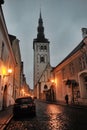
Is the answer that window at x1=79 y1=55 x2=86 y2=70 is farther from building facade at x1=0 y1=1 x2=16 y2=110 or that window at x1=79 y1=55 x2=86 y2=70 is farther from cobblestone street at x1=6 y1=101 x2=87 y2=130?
cobblestone street at x1=6 y1=101 x2=87 y2=130

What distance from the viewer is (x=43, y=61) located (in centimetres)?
8594

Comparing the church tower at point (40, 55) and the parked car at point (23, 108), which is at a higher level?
the church tower at point (40, 55)

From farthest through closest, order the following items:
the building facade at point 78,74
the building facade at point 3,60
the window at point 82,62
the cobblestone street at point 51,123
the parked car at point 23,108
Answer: the window at point 82,62
the building facade at point 78,74
the building facade at point 3,60
the parked car at point 23,108
the cobblestone street at point 51,123

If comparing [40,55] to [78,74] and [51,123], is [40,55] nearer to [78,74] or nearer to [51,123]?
[78,74]

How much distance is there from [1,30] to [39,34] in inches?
Answer: 3267

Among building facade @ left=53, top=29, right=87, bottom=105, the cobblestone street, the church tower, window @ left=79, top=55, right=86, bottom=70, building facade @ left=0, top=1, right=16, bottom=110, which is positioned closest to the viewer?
the cobblestone street

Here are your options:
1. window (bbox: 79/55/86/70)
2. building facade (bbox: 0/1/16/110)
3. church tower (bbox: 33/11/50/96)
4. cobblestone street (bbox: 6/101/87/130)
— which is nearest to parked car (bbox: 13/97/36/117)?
cobblestone street (bbox: 6/101/87/130)

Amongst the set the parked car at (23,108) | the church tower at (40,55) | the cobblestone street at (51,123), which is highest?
the church tower at (40,55)

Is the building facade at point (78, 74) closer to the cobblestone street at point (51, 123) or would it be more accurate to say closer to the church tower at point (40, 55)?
the cobblestone street at point (51, 123)

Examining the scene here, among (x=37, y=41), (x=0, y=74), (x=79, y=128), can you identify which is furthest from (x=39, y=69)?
(x=79, y=128)

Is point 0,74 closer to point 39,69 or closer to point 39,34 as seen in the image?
point 39,69

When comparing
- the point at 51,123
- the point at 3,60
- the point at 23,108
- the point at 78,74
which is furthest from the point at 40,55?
the point at 51,123

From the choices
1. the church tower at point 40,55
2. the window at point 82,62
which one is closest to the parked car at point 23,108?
the window at point 82,62

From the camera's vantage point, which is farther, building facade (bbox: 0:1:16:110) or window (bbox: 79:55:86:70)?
window (bbox: 79:55:86:70)
